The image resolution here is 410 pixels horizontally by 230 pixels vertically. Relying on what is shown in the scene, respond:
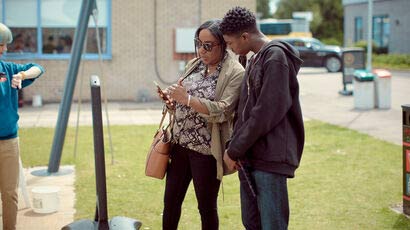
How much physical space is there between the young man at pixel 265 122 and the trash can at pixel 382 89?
11734mm

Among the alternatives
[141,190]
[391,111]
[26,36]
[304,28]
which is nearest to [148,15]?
[26,36]

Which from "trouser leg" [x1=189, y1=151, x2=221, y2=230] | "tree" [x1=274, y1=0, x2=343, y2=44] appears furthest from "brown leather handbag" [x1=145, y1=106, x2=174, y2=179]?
"tree" [x1=274, y1=0, x2=343, y2=44]

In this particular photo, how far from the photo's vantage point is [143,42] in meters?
16.5

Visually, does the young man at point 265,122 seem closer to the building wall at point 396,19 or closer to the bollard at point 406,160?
the bollard at point 406,160

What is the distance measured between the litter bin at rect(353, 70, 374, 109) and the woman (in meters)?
11.1

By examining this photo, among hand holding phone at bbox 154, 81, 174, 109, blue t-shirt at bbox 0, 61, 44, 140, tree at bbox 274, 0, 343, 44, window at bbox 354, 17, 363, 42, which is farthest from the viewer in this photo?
tree at bbox 274, 0, 343, 44

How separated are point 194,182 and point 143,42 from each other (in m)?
12.5

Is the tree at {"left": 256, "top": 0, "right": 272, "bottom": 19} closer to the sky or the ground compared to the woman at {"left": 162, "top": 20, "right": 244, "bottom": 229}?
closer to the sky

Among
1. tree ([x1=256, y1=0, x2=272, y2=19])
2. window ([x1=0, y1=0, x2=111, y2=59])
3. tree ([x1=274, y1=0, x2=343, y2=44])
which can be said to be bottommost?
window ([x1=0, y1=0, x2=111, y2=59])

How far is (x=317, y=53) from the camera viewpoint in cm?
2925

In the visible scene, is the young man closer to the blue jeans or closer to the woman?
the blue jeans

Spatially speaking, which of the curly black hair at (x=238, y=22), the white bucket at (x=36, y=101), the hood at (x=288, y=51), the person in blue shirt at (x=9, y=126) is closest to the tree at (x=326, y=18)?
the white bucket at (x=36, y=101)

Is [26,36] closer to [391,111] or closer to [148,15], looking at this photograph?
[148,15]

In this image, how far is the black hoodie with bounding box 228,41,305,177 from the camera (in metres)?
3.44
